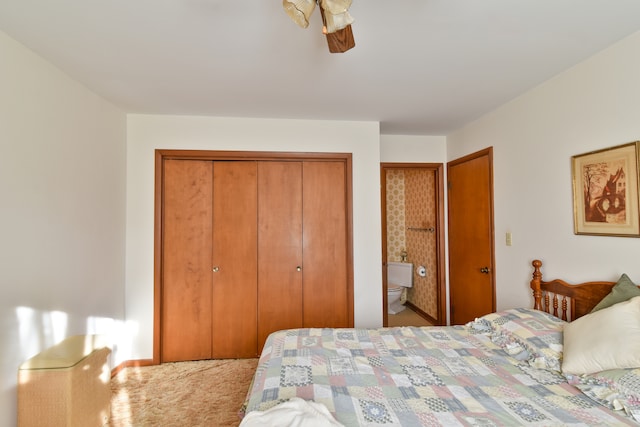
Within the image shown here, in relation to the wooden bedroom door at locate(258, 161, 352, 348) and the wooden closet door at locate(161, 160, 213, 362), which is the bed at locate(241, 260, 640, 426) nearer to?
the wooden bedroom door at locate(258, 161, 352, 348)

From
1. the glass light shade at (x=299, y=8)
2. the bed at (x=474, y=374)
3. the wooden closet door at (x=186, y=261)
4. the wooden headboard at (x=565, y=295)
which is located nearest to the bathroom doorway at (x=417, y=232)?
the wooden headboard at (x=565, y=295)

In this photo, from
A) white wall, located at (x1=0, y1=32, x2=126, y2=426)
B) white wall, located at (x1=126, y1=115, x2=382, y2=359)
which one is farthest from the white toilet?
white wall, located at (x1=0, y1=32, x2=126, y2=426)

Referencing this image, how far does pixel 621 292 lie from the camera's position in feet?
5.33

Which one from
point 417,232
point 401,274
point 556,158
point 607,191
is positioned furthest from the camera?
point 401,274

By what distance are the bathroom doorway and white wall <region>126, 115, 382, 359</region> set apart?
47 centimetres

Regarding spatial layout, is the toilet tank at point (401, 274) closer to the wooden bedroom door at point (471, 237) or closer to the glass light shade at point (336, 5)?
the wooden bedroom door at point (471, 237)

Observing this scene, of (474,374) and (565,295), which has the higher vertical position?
(565,295)

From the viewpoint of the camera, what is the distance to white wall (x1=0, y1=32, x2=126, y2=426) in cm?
171

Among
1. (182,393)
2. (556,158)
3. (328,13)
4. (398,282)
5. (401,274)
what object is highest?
(328,13)

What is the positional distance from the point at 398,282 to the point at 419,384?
135 inches

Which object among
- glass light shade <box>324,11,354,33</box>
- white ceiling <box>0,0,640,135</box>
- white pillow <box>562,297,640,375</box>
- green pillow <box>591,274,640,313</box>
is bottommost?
white pillow <box>562,297,640,375</box>

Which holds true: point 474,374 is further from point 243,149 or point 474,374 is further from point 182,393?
point 243,149

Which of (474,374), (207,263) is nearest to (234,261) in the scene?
(207,263)

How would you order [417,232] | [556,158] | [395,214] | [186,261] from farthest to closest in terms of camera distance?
[395,214], [417,232], [186,261], [556,158]
